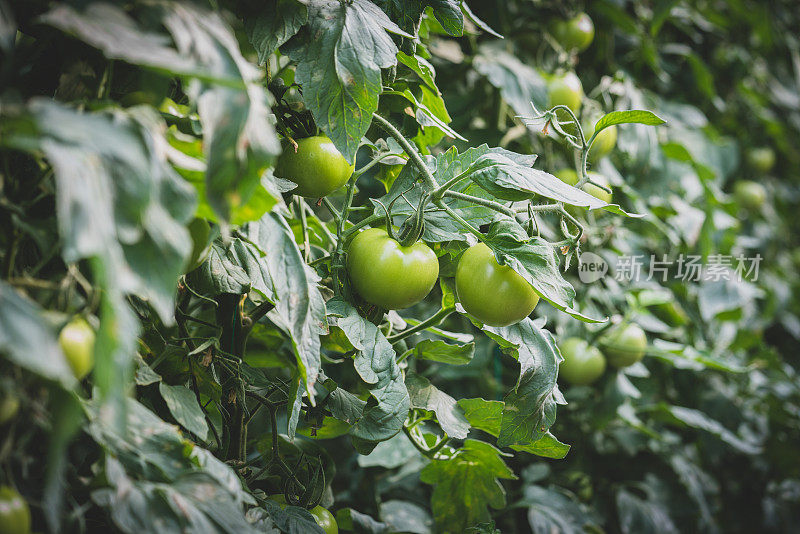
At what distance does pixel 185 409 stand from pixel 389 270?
0.73 feet

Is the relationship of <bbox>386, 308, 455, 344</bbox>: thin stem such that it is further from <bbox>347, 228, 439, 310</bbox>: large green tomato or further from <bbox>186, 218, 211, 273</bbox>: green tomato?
<bbox>186, 218, 211, 273</bbox>: green tomato

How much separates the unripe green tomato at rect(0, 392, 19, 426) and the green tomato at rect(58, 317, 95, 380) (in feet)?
0.12

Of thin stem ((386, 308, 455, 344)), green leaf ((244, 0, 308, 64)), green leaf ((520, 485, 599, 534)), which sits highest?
green leaf ((244, 0, 308, 64))

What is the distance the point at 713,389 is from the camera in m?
1.42

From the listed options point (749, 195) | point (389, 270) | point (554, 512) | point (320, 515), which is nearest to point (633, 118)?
point (389, 270)

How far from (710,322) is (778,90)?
0.90 m

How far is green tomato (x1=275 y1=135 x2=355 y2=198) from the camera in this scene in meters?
0.59

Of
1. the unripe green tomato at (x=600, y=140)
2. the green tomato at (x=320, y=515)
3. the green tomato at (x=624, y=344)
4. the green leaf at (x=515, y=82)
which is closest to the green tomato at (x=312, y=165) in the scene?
the green tomato at (x=320, y=515)

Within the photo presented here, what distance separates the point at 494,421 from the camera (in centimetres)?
71

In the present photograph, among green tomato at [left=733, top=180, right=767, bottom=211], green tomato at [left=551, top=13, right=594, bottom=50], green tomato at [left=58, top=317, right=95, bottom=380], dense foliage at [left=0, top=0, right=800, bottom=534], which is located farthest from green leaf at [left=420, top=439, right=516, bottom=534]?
green tomato at [left=733, top=180, right=767, bottom=211]

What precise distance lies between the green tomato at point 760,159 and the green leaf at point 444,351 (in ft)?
4.77

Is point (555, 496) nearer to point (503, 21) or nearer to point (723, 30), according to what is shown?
point (503, 21)

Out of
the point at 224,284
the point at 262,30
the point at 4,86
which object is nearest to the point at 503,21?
the point at 262,30

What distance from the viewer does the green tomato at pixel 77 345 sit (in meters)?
0.37
